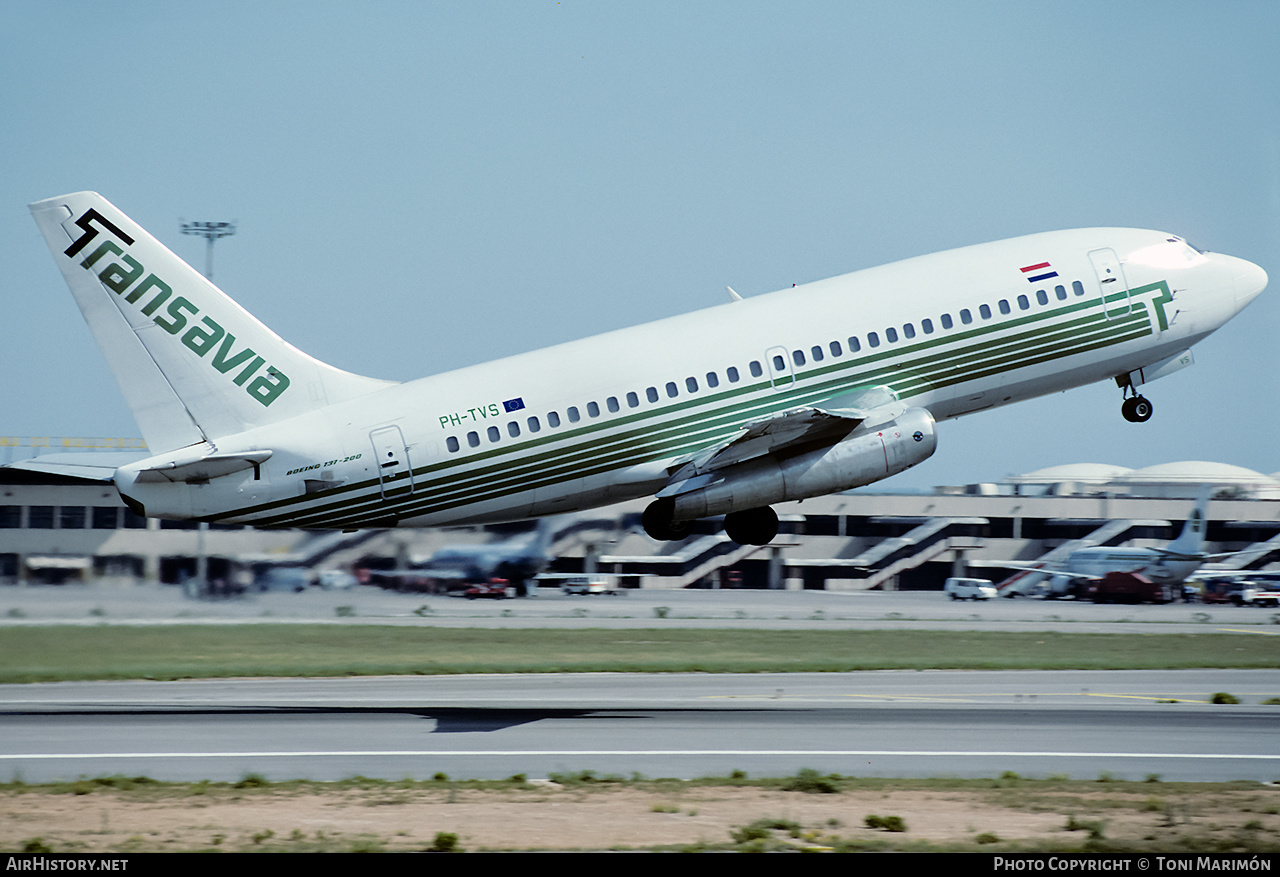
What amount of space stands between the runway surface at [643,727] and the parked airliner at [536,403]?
6.39 metres

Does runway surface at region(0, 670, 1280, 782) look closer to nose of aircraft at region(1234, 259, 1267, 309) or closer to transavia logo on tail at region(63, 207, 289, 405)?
transavia logo on tail at region(63, 207, 289, 405)

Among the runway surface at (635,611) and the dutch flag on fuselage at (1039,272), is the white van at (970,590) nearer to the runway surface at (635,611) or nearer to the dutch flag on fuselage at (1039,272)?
the runway surface at (635,611)

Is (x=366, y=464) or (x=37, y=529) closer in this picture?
(x=366, y=464)

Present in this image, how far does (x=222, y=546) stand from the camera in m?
58.1

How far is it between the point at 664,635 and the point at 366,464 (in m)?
39.3

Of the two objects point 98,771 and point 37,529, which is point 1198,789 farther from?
point 37,529

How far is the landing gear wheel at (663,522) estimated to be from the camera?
37.5 metres

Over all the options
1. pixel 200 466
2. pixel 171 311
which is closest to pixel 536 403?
pixel 200 466

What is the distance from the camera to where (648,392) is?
118 ft

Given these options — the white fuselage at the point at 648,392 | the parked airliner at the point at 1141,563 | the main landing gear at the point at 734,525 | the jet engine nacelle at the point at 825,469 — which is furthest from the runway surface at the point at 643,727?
the parked airliner at the point at 1141,563

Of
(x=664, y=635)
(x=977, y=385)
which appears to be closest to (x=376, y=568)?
(x=664, y=635)

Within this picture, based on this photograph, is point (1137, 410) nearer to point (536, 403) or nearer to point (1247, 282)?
point (1247, 282)

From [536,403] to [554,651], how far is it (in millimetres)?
31282

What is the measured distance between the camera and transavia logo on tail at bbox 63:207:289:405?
117 ft
